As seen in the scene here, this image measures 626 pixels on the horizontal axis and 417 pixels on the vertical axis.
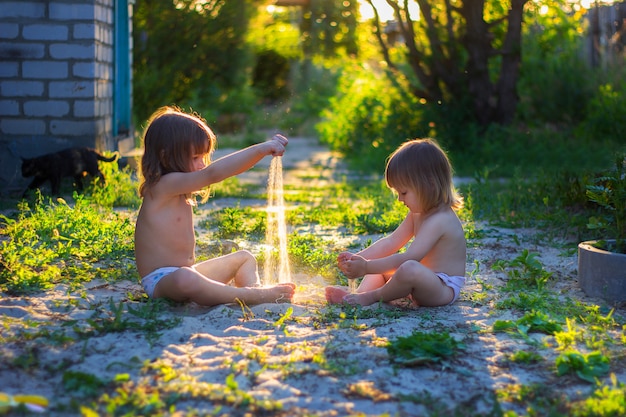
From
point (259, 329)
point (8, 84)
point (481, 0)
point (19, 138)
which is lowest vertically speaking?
point (259, 329)

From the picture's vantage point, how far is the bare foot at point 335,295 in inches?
147

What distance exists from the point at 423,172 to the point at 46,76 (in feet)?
17.0

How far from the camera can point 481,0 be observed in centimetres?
1048

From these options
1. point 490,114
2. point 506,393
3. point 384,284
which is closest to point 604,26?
point 490,114

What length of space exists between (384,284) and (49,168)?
410cm

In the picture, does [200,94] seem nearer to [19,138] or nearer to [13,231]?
[19,138]

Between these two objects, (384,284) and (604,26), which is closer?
(384,284)

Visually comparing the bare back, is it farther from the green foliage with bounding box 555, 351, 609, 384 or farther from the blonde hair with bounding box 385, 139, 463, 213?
the green foliage with bounding box 555, 351, 609, 384

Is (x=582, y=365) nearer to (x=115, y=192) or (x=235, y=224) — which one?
(x=235, y=224)

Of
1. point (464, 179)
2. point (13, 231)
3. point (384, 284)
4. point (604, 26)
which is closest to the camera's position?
point (384, 284)

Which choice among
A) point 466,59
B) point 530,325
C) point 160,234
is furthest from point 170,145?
point 466,59

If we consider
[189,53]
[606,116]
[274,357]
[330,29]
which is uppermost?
[330,29]

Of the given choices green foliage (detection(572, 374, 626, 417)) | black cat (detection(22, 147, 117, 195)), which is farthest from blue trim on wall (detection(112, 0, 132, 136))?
green foliage (detection(572, 374, 626, 417))

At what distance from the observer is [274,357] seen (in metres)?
2.85
